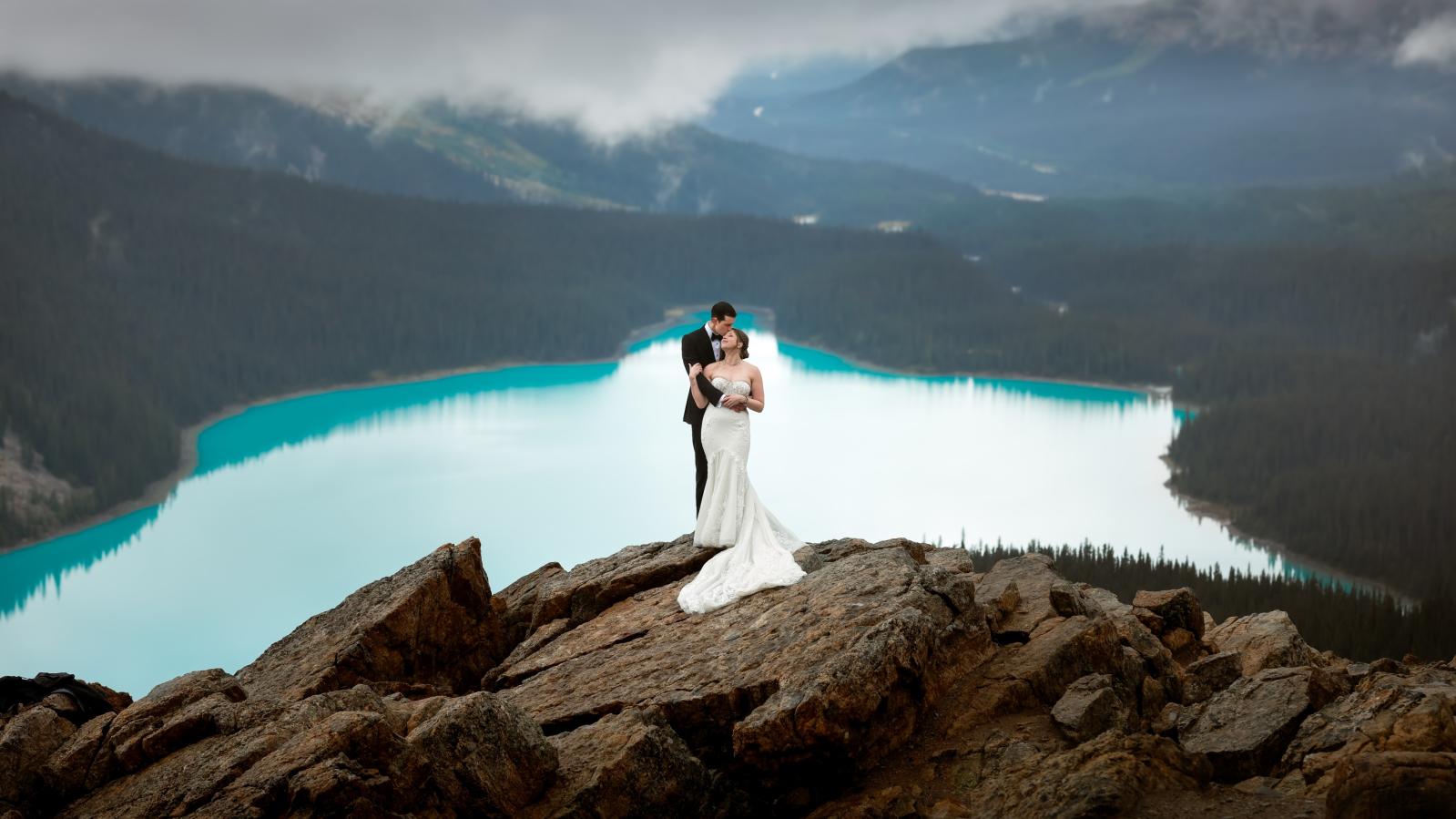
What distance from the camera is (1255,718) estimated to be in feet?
56.6

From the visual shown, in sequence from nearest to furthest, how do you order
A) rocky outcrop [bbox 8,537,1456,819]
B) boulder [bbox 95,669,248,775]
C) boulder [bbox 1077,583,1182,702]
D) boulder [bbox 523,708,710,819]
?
rocky outcrop [bbox 8,537,1456,819] → boulder [bbox 523,708,710,819] → boulder [bbox 95,669,248,775] → boulder [bbox 1077,583,1182,702]

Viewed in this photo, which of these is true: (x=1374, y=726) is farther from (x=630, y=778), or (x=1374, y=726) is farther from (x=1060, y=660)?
(x=630, y=778)

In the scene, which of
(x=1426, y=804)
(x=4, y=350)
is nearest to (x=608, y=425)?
(x=4, y=350)

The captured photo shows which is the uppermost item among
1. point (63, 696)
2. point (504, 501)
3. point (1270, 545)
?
point (63, 696)

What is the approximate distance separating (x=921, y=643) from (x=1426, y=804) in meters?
6.30

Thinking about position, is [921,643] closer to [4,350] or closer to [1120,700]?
[1120,700]

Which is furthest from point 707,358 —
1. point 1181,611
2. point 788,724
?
point 1181,611

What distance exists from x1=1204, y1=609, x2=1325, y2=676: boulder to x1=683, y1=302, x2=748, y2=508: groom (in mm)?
8408

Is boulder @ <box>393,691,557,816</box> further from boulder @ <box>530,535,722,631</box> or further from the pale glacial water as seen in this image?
the pale glacial water

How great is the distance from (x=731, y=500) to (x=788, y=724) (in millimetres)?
5691

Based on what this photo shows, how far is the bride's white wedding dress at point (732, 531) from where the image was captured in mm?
20750

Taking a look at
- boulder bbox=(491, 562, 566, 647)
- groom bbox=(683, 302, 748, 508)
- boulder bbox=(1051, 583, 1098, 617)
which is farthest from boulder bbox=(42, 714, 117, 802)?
boulder bbox=(1051, 583, 1098, 617)

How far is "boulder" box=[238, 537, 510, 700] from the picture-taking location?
2138cm

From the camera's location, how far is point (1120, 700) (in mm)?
17812
